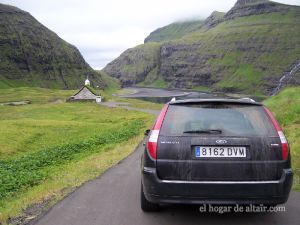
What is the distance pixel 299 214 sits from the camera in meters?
7.96

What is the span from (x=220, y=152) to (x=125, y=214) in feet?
7.85

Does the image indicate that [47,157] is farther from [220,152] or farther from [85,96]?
[85,96]

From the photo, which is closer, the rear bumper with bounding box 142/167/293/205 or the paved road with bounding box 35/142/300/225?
the rear bumper with bounding box 142/167/293/205

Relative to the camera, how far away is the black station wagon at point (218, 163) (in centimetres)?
682

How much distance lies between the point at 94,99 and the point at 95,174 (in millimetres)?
111057

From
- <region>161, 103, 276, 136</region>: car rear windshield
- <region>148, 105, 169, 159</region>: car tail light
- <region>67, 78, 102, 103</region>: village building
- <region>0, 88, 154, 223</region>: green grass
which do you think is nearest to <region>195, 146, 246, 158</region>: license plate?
<region>161, 103, 276, 136</region>: car rear windshield

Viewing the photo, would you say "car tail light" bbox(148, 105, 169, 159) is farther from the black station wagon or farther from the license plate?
the license plate

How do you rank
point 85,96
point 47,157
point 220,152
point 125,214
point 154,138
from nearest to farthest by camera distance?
point 220,152 < point 154,138 < point 125,214 < point 47,157 < point 85,96

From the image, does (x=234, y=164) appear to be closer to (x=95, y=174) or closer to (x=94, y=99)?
(x=95, y=174)

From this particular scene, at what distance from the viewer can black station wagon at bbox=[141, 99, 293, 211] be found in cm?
682

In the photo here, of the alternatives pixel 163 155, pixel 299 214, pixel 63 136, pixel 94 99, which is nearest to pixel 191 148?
pixel 163 155

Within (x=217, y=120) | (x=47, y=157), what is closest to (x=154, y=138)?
(x=217, y=120)

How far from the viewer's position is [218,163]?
6.86m

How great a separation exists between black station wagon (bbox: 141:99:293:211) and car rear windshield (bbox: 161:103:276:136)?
0.02m
